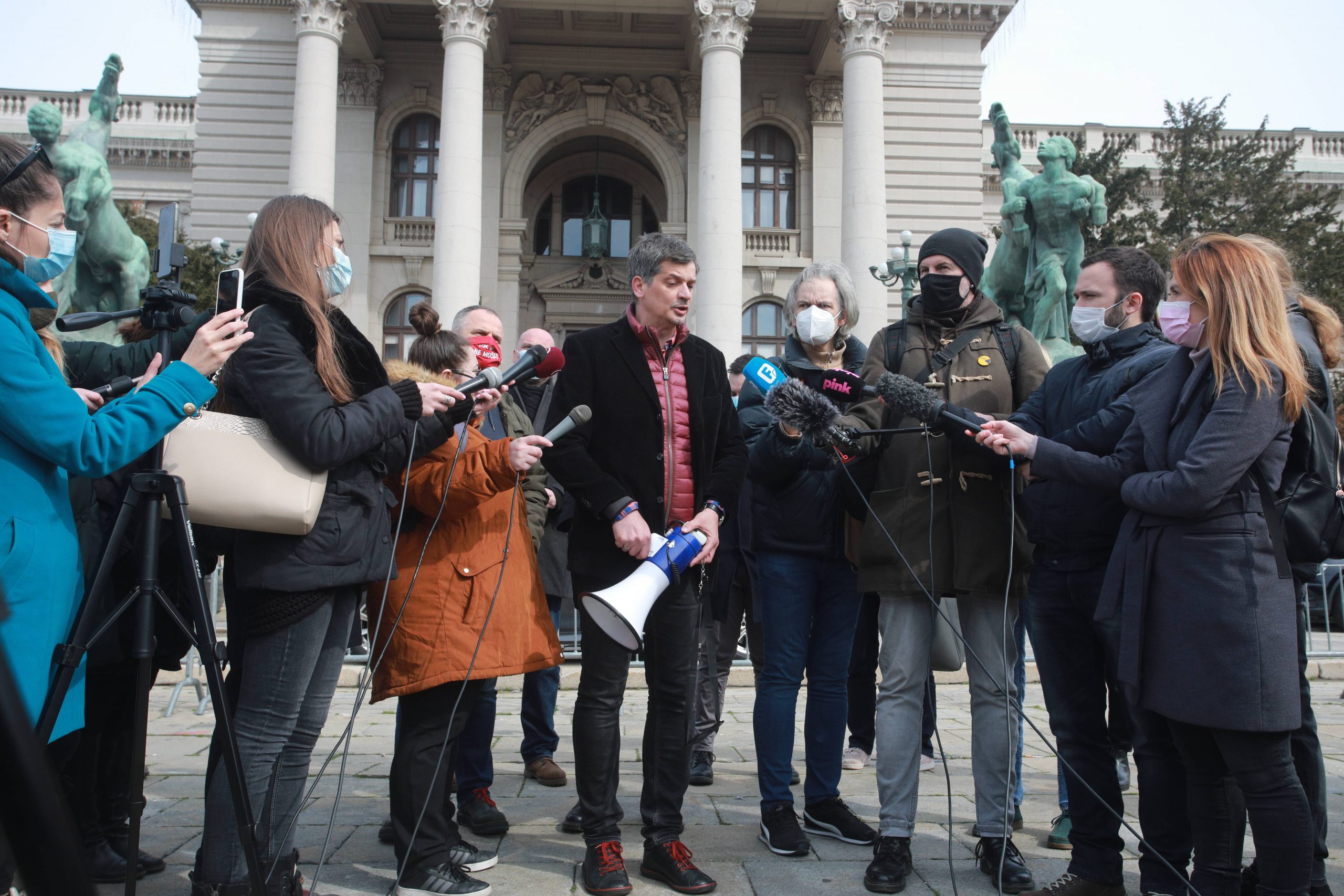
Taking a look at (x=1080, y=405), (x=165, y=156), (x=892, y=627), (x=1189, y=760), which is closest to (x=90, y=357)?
(x=892, y=627)

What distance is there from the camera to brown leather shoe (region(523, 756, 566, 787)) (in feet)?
17.1

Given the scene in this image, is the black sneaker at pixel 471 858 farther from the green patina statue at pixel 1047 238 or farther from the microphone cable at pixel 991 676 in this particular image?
the green patina statue at pixel 1047 238

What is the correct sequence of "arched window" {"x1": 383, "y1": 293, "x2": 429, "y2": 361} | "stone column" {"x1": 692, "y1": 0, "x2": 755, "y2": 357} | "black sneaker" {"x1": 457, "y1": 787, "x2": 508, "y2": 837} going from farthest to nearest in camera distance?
"arched window" {"x1": 383, "y1": 293, "x2": 429, "y2": 361}
"stone column" {"x1": 692, "y1": 0, "x2": 755, "y2": 357}
"black sneaker" {"x1": 457, "y1": 787, "x2": 508, "y2": 837}

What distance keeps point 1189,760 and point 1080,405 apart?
132 cm

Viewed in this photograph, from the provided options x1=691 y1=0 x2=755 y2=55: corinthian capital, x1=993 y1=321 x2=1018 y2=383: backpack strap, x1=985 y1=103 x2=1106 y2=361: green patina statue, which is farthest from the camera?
x1=691 y1=0 x2=755 y2=55: corinthian capital

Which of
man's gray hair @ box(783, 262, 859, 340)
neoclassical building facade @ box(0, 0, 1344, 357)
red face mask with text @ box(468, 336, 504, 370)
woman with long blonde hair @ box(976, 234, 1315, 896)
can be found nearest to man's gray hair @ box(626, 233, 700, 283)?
man's gray hair @ box(783, 262, 859, 340)

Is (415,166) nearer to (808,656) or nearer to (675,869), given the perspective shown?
(808,656)

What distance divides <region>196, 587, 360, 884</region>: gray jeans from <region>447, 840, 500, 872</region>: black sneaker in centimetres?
59

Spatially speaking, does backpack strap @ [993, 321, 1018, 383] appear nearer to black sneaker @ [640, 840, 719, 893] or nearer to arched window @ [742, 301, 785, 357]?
black sneaker @ [640, 840, 719, 893]

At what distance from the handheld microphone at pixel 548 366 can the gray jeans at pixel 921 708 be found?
1.53m

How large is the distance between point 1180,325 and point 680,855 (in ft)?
8.11

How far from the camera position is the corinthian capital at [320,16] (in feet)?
76.9

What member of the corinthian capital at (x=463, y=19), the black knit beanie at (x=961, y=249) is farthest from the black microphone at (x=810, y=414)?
the corinthian capital at (x=463, y=19)

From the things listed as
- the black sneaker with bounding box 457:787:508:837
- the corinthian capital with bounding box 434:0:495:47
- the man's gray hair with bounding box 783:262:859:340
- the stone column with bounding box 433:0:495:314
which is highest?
the corinthian capital with bounding box 434:0:495:47
